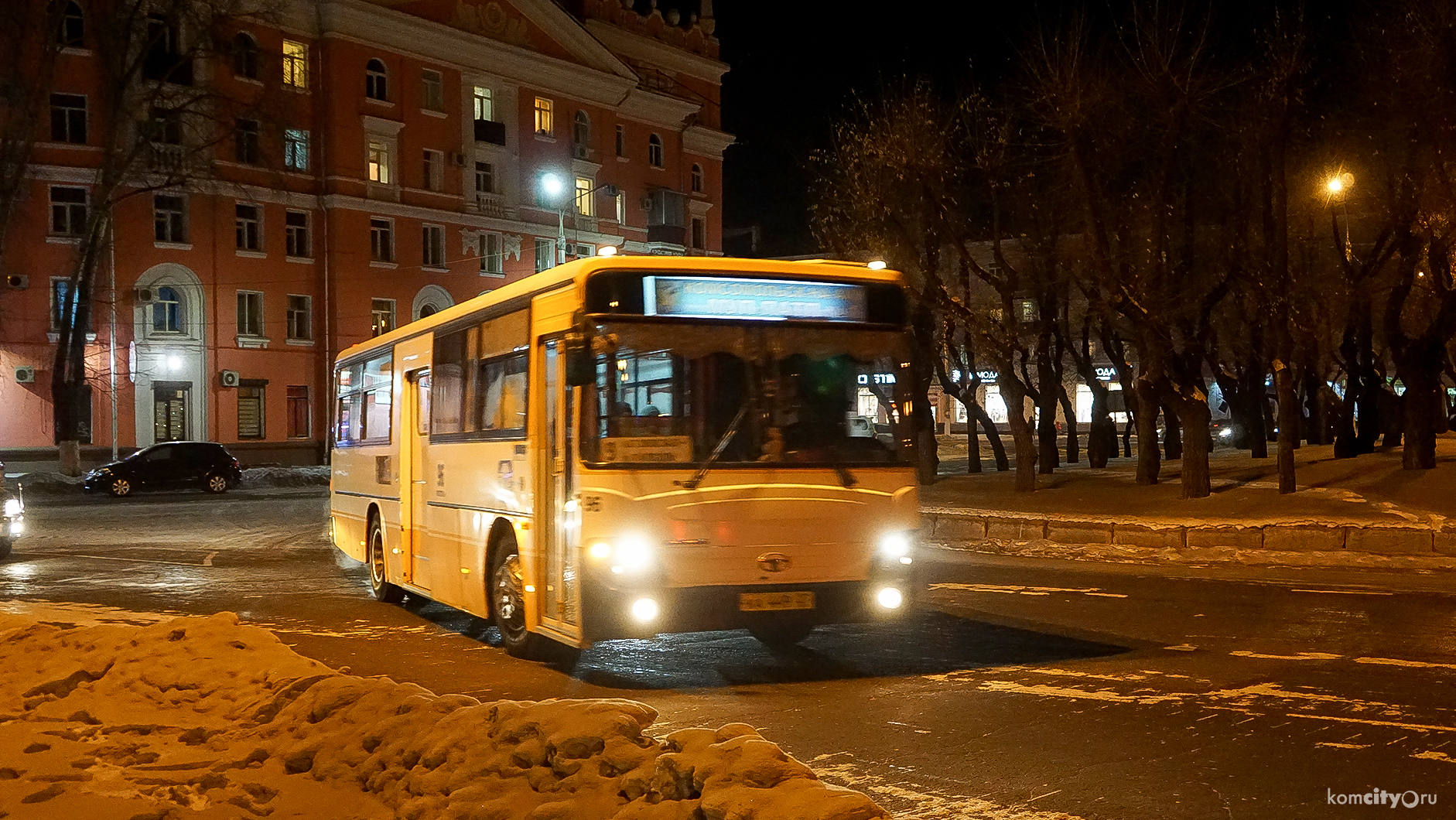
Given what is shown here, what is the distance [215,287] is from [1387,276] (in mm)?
37010

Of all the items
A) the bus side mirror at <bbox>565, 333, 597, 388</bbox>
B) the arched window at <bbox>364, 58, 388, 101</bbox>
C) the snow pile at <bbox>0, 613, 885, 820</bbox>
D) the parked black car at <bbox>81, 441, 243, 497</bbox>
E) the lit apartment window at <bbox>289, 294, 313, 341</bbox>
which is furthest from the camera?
the arched window at <bbox>364, 58, 388, 101</bbox>

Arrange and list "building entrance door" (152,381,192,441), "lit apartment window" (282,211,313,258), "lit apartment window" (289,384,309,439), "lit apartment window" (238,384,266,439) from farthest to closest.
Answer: "lit apartment window" (289,384,309,439) → "lit apartment window" (282,211,313,258) → "lit apartment window" (238,384,266,439) → "building entrance door" (152,381,192,441)

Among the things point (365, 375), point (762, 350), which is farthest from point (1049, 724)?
point (365, 375)

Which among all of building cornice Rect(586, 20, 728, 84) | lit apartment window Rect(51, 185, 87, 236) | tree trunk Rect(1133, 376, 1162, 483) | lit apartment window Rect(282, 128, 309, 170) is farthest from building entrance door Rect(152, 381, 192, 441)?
tree trunk Rect(1133, 376, 1162, 483)

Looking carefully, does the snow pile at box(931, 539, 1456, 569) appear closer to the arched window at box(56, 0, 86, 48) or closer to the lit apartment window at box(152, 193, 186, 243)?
the lit apartment window at box(152, 193, 186, 243)

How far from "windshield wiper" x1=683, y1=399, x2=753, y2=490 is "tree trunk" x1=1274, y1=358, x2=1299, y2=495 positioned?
15.8 m

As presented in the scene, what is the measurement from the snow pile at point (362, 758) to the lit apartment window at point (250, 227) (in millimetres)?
43562

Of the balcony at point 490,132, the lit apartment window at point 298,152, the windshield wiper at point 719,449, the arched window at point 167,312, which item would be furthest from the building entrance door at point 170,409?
the windshield wiper at point 719,449

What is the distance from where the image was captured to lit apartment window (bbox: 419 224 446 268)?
5572 centimetres

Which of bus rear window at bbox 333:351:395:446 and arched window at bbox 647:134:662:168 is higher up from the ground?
arched window at bbox 647:134:662:168

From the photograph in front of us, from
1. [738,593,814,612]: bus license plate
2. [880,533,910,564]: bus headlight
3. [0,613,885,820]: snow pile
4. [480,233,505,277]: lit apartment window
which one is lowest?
[0,613,885,820]: snow pile

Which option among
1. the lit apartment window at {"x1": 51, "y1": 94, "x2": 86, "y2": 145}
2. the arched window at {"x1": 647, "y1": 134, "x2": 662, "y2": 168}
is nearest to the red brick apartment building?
the lit apartment window at {"x1": 51, "y1": 94, "x2": 86, "y2": 145}

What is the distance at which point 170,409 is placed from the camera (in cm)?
4850

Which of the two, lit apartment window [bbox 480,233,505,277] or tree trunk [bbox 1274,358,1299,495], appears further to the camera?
lit apartment window [bbox 480,233,505,277]
